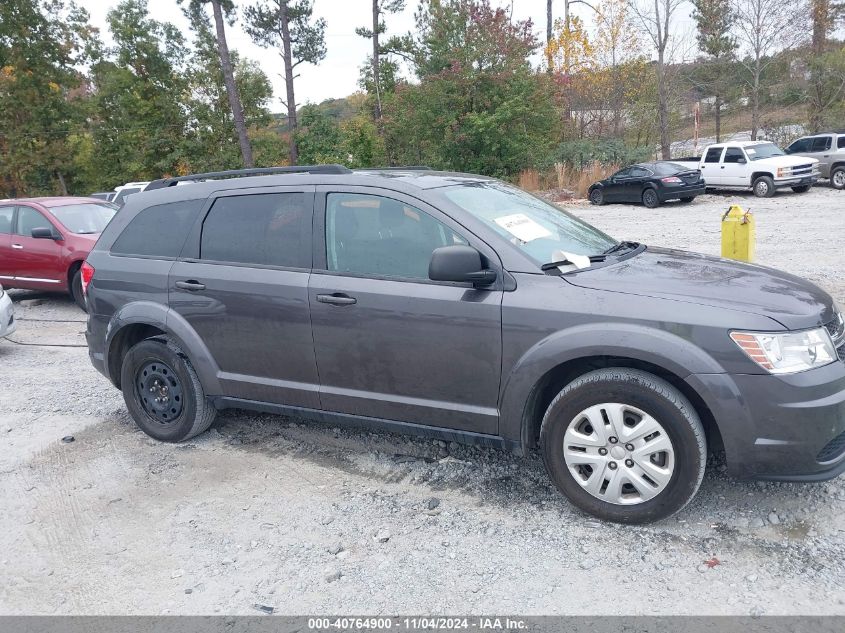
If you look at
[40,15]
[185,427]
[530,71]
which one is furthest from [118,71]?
[185,427]

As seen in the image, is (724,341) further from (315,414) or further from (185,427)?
(185,427)

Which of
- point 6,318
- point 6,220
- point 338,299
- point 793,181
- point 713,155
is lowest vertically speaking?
point 6,318

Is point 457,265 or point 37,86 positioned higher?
point 37,86

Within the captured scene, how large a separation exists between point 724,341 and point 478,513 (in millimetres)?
1558

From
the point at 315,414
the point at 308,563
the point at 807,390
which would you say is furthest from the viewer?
the point at 315,414

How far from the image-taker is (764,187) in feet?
68.1

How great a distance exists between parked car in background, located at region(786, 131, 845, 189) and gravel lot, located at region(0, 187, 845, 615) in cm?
2158

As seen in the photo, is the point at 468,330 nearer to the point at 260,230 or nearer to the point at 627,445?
the point at 627,445

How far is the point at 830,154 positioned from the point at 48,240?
876 inches

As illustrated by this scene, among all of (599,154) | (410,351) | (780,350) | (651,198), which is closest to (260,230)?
(410,351)

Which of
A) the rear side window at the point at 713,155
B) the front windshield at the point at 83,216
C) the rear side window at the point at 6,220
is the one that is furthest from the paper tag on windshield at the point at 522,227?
the rear side window at the point at 713,155

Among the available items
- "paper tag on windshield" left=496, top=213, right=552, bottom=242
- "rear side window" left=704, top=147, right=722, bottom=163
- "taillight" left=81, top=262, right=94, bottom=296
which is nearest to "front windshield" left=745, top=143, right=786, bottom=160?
"rear side window" left=704, top=147, right=722, bottom=163

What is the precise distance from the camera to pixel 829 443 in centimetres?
321

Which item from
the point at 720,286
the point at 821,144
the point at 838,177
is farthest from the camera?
the point at 821,144
